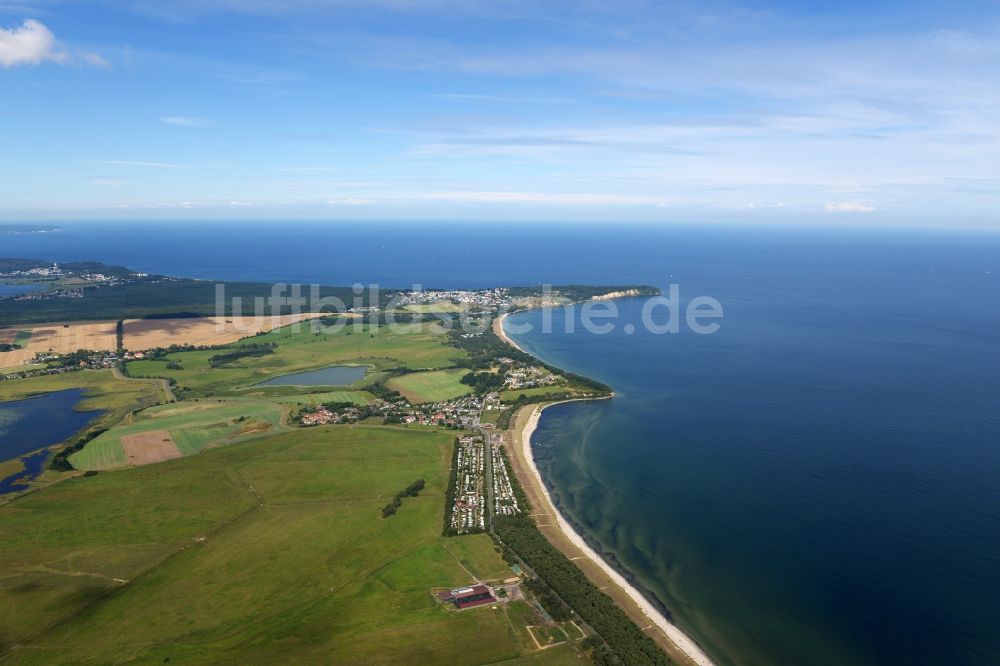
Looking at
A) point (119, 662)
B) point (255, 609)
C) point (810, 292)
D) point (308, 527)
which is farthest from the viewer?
point (810, 292)

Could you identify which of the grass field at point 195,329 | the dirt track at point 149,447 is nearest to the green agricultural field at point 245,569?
the dirt track at point 149,447

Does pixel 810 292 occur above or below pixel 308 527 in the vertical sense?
above

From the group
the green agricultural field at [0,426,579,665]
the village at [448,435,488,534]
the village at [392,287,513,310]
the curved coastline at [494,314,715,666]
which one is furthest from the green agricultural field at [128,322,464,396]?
the village at [448,435,488,534]

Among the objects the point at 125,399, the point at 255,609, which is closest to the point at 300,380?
the point at 125,399

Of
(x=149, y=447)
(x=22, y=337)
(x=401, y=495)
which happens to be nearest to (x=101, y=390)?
(x=149, y=447)

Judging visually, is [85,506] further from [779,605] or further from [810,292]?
[810,292]

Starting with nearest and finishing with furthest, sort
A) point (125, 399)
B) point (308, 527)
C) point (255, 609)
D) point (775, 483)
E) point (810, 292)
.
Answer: point (255, 609) → point (308, 527) → point (775, 483) → point (125, 399) → point (810, 292)
